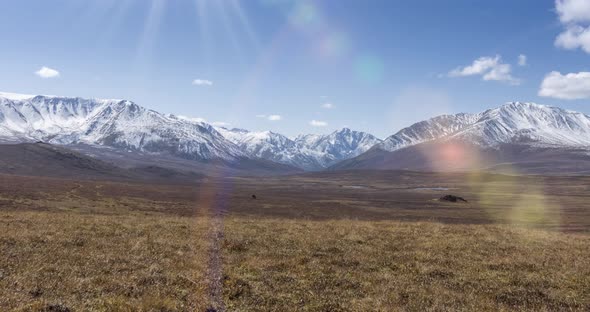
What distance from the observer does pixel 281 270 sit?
16.9 metres

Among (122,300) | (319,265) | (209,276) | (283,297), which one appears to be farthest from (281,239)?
(122,300)

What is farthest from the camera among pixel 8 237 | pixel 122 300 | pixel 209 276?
pixel 8 237

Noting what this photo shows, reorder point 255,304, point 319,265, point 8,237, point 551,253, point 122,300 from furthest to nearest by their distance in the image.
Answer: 1. point 551,253
2. point 8,237
3. point 319,265
4. point 255,304
5. point 122,300

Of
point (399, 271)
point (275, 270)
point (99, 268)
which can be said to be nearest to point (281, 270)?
point (275, 270)

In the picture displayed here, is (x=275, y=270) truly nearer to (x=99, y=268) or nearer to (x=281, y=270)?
(x=281, y=270)

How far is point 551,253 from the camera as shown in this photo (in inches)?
883

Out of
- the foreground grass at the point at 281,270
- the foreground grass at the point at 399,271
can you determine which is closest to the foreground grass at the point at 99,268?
the foreground grass at the point at 281,270

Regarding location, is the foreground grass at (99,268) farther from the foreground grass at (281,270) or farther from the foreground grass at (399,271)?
the foreground grass at (399,271)

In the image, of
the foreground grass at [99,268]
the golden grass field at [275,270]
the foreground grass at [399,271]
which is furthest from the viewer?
the foreground grass at [399,271]

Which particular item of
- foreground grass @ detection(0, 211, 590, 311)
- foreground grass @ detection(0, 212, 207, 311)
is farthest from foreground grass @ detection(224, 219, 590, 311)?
foreground grass @ detection(0, 212, 207, 311)

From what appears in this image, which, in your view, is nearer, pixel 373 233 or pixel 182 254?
pixel 182 254

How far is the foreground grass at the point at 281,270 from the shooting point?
1262 cm

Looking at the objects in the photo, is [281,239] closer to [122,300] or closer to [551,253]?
[122,300]

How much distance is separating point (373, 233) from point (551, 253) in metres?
9.70
